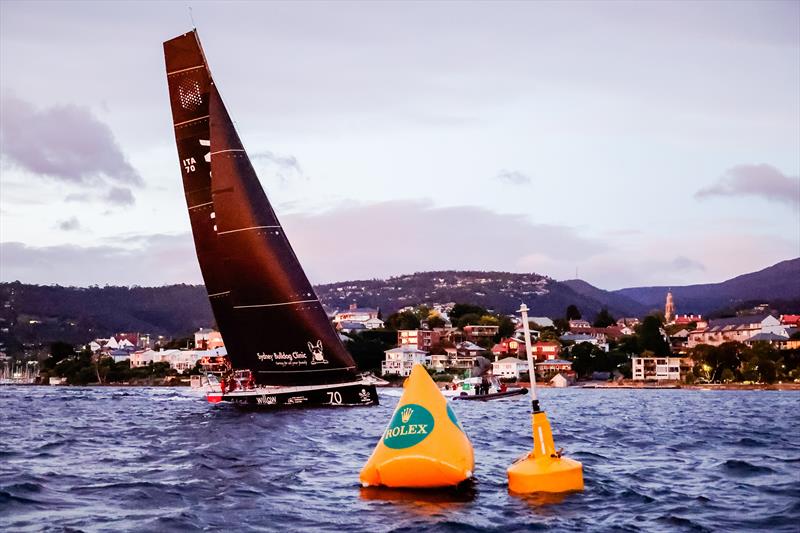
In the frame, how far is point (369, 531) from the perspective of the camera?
14.9 metres

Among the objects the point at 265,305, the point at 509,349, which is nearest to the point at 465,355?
the point at 509,349

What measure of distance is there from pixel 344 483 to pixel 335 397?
26.4m

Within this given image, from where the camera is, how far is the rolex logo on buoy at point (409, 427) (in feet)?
58.3

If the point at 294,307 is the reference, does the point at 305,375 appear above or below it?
below

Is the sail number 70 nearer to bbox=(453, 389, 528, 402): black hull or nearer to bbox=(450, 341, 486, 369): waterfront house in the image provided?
bbox=(453, 389, 528, 402): black hull

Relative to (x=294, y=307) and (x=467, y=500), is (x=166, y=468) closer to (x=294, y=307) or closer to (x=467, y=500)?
(x=467, y=500)

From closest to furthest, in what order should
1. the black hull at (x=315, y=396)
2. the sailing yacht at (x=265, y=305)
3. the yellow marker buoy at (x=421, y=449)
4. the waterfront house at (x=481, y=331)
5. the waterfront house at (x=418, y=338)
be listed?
the yellow marker buoy at (x=421, y=449)
the black hull at (x=315, y=396)
the sailing yacht at (x=265, y=305)
the waterfront house at (x=418, y=338)
the waterfront house at (x=481, y=331)

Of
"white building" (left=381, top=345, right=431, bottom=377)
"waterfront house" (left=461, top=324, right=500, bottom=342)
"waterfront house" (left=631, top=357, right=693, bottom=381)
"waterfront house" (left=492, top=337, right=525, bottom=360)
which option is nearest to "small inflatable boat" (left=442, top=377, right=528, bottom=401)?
"white building" (left=381, top=345, right=431, bottom=377)

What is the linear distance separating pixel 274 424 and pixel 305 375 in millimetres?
10519

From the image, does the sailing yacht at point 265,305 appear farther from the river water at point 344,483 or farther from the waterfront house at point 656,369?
the waterfront house at point 656,369

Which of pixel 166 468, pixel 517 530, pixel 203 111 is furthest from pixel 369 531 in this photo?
pixel 203 111

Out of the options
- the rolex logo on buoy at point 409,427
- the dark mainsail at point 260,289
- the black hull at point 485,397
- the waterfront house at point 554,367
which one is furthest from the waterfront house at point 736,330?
the rolex logo on buoy at point 409,427

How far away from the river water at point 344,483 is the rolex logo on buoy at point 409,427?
90 centimetres

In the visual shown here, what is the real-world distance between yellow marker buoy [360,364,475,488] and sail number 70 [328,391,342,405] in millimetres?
27264
